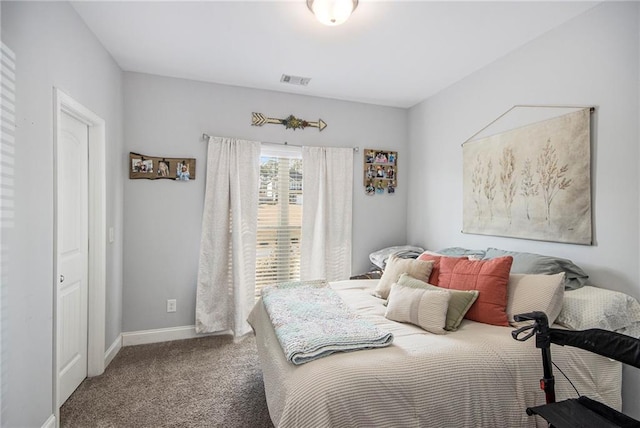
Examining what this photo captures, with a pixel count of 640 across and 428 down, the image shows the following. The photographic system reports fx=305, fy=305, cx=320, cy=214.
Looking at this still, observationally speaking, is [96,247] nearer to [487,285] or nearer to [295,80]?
[295,80]

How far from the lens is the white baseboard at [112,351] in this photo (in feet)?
8.48

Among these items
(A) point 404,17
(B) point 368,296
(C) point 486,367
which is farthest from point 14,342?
(A) point 404,17

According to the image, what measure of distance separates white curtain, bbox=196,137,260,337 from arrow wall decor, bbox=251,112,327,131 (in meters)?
0.30

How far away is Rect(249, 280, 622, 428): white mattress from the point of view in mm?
1275

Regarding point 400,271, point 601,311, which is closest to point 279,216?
point 400,271

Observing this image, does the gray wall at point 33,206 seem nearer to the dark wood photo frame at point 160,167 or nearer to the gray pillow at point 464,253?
the dark wood photo frame at point 160,167

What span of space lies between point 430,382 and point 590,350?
0.66 metres

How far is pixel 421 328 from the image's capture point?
1863 mm

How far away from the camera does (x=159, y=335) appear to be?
3.06 m

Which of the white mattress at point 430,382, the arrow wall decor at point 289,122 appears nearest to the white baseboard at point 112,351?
the white mattress at point 430,382

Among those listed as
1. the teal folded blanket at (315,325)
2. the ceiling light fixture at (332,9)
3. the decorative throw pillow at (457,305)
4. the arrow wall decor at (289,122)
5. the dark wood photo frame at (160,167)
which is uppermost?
the ceiling light fixture at (332,9)

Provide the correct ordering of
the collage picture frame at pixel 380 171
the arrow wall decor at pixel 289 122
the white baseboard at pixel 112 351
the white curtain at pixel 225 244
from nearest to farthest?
the white baseboard at pixel 112 351
the white curtain at pixel 225 244
the arrow wall decor at pixel 289 122
the collage picture frame at pixel 380 171

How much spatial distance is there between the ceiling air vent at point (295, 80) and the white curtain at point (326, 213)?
2.29 ft

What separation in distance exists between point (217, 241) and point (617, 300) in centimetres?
310
